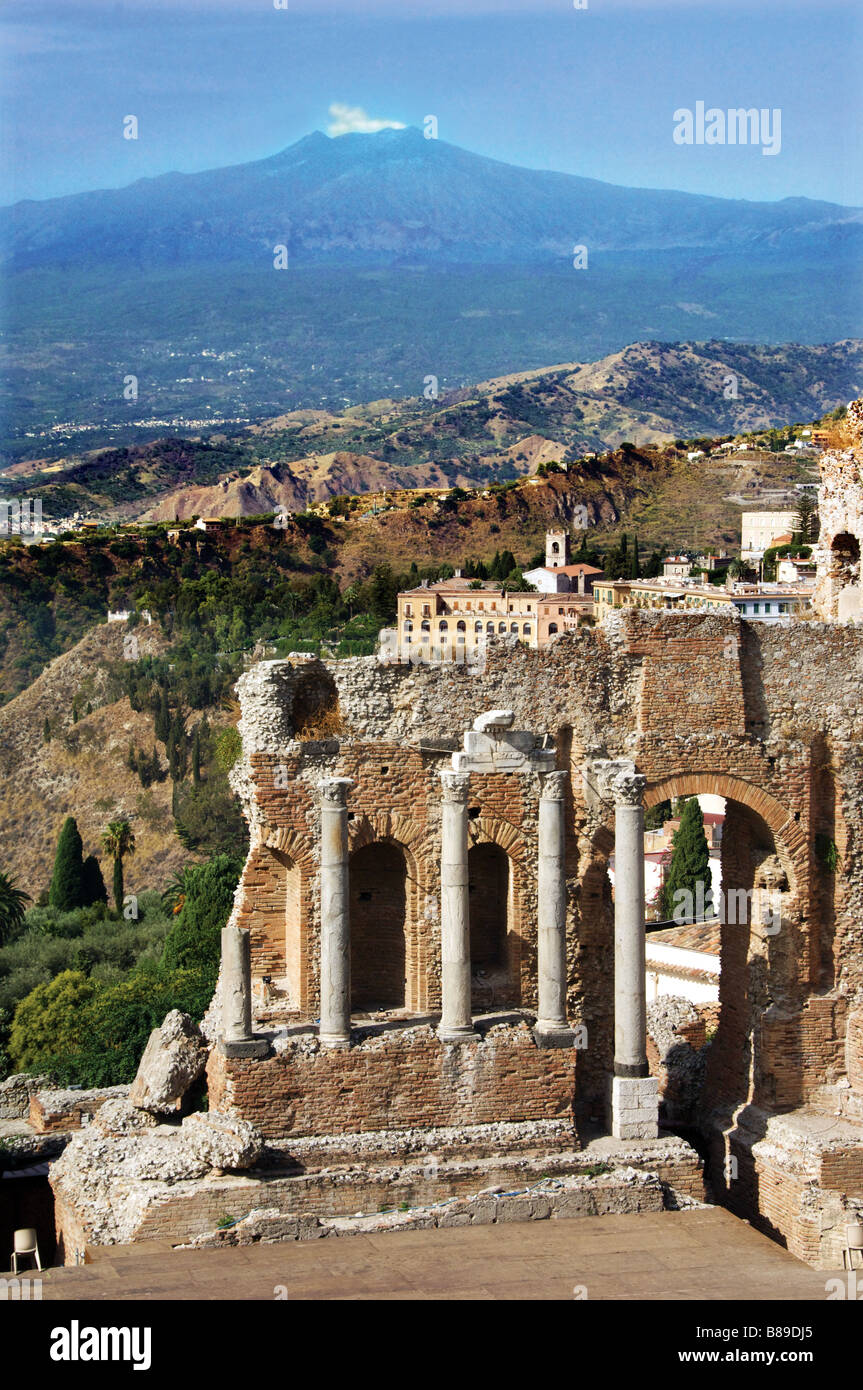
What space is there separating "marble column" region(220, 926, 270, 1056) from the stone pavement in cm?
249

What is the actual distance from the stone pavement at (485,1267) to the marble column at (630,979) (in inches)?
67.4

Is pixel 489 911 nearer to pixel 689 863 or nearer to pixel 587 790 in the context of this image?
pixel 587 790

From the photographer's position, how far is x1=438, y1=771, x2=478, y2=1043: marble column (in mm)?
24984

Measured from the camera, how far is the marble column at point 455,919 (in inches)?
984

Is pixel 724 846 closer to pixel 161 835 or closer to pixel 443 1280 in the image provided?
pixel 443 1280

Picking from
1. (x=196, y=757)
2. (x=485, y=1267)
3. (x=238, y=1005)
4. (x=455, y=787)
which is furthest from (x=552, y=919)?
(x=196, y=757)

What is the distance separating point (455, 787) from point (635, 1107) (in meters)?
4.85

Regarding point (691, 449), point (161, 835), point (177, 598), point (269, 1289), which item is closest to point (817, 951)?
point (269, 1289)

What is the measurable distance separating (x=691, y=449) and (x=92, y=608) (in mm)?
57383

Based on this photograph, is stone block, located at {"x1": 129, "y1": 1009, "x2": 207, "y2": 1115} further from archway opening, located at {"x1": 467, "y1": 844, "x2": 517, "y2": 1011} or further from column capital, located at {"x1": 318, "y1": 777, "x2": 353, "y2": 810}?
archway opening, located at {"x1": 467, "y1": 844, "x2": 517, "y2": 1011}

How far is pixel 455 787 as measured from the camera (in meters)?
25.1

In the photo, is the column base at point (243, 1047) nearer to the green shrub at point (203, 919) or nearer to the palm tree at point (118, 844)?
the green shrub at point (203, 919)

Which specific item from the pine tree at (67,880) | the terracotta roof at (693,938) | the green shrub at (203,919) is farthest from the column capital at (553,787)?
the pine tree at (67,880)

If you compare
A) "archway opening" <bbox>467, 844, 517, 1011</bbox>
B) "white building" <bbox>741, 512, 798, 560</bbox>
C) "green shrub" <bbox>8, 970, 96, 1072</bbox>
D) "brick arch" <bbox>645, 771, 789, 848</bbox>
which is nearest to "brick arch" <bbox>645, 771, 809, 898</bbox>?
"brick arch" <bbox>645, 771, 789, 848</bbox>
